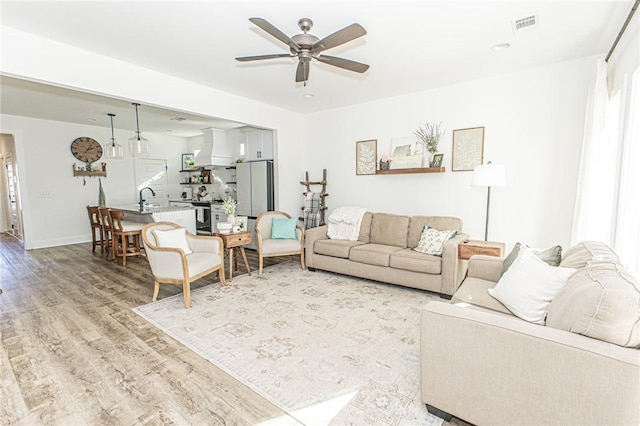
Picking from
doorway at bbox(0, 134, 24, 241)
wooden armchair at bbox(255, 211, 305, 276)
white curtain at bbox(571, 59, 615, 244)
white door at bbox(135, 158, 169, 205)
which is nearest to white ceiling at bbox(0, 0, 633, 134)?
white curtain at bbox(571, 59, 615, 244)

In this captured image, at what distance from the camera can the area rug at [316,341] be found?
183 cm

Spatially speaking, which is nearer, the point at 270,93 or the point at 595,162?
the point at 595,162

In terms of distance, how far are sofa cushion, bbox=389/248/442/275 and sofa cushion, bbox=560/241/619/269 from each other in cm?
135

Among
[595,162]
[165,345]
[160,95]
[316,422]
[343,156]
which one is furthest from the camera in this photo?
[343,156]

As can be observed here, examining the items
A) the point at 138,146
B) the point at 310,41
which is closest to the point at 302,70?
the point at 310,41

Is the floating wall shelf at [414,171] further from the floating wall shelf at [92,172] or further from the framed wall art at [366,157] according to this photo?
the floating wall shelf at [92,172]

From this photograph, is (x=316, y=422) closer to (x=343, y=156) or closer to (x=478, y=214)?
(x=478, y=214)

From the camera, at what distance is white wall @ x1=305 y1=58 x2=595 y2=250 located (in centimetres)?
350

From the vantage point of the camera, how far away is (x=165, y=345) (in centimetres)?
249

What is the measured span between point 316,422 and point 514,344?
1.14 metres

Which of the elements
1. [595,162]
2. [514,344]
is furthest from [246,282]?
[595,162]

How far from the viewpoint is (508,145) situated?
12.6 feet

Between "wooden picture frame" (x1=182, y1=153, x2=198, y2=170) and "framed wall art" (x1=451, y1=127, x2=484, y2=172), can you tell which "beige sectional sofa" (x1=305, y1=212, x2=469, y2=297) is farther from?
"wooden picture frame" (x1=182, y1=153, x2=198, y2=170)

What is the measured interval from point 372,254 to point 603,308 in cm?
268
